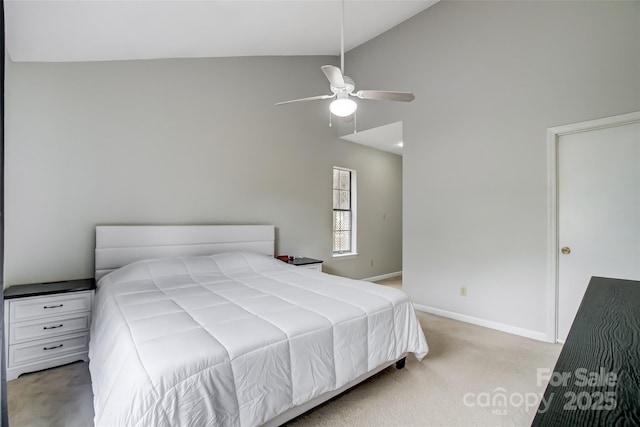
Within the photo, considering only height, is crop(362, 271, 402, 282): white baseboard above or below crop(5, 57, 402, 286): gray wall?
below

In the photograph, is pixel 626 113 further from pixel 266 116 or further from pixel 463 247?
pixel 266 116

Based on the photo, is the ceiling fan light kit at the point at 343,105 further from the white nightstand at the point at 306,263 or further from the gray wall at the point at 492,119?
the white nightstand at the point at 306,263

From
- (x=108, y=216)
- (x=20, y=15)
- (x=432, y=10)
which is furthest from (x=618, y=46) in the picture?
(x=108, y=216)

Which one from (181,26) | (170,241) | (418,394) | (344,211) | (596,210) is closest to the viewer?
(418,394)

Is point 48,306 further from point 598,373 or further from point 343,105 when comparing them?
point 598,373

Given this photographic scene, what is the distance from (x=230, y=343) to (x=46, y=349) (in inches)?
81.7

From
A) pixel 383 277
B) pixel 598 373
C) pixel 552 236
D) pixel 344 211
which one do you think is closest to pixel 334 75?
pixel 598 373

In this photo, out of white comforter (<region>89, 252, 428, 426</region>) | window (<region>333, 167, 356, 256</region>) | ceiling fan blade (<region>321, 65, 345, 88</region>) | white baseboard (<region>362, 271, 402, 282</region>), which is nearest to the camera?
white comforter (<region>89, 252, 428, 426</region>)

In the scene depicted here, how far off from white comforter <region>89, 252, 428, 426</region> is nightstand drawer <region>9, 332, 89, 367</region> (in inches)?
18.4

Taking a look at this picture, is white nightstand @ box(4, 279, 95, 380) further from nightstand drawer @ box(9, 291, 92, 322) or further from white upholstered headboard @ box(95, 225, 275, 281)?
white upholstered headboard @ box(95, 225, 275, 281)

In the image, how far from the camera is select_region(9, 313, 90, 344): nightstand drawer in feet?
7.77

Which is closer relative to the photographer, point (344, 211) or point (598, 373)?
point (598, 373)

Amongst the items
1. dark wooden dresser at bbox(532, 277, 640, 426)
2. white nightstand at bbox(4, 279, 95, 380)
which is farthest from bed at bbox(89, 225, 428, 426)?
dark wooden dresser at bbox(532, 277, 640, 426)

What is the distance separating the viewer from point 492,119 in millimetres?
3477
